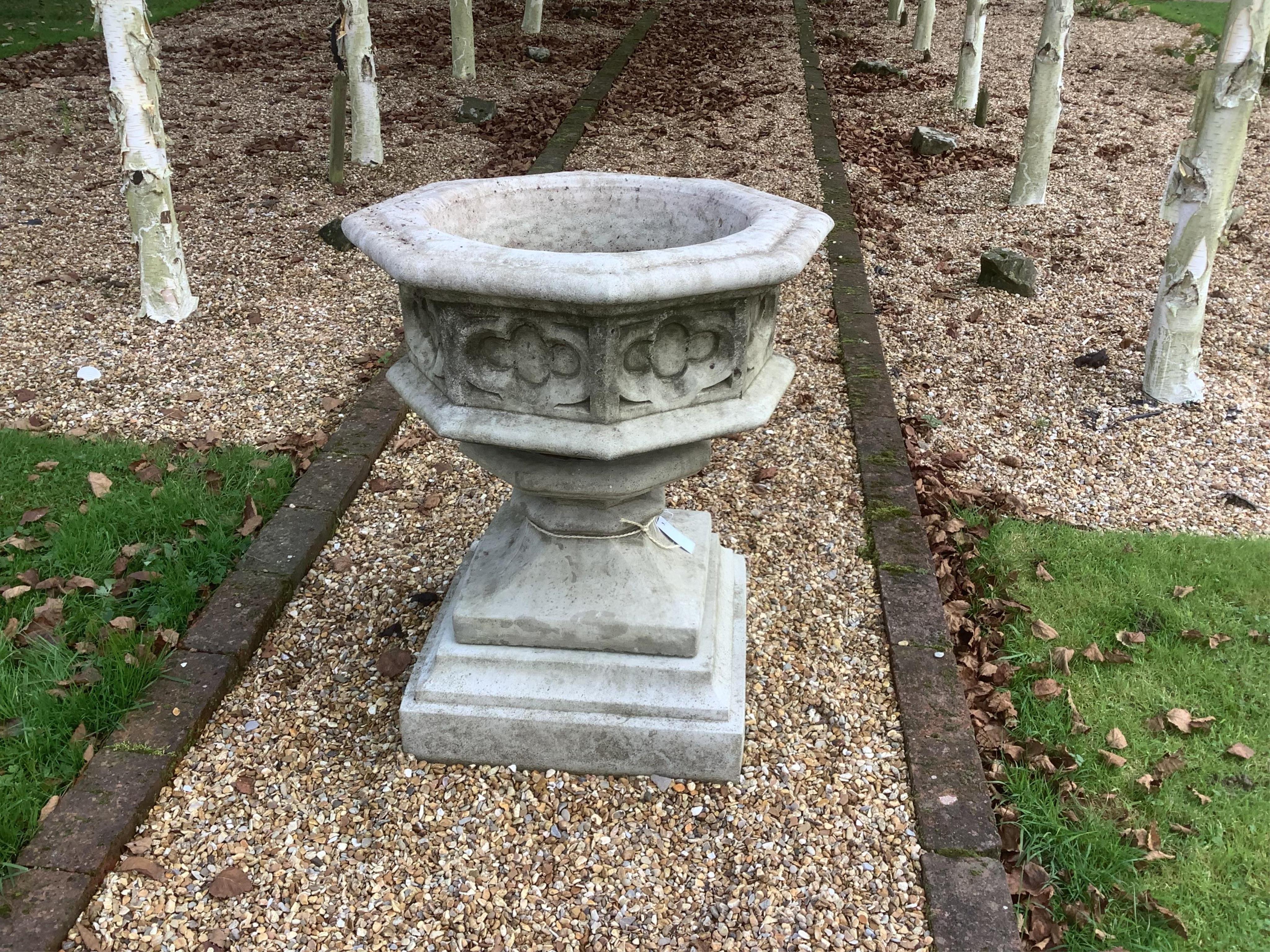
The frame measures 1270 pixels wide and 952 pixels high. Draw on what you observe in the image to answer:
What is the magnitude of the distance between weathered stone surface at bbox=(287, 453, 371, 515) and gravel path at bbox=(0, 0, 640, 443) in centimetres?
44

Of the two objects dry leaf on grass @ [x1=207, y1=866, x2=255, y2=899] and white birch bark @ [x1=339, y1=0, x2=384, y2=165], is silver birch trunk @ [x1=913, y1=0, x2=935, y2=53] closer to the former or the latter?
white birch bark @ [x1=339, y1=0, x2=384, y2=165]

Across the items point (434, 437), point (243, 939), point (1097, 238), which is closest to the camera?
point (243, 939)

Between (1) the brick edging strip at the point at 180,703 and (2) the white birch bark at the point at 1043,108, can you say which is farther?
(2) the white birch bark at the point at 1043,108

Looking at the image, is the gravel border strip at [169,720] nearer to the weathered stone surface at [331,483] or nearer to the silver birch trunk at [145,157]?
the weathered stone surface at [331,483]

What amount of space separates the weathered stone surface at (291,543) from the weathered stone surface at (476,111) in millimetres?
7264

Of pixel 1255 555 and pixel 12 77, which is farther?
pixel 12 77

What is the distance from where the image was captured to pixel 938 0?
62.3ft

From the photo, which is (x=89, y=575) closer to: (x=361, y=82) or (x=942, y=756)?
(x=942, y=756)

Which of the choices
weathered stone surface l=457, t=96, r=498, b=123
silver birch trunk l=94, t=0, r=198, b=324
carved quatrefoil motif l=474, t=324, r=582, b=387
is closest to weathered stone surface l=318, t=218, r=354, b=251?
silver birch trunk l=94, t=0, r=198, b=324

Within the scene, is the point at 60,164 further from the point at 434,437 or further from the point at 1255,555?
the point at 1255,555

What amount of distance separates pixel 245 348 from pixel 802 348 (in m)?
3.46

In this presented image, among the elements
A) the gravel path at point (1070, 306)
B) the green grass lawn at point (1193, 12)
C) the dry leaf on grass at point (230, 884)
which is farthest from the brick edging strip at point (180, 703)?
the green grass lawn at point (1193, 12)

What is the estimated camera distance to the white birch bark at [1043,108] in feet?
23.9

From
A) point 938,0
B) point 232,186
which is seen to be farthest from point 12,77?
point 938,0
